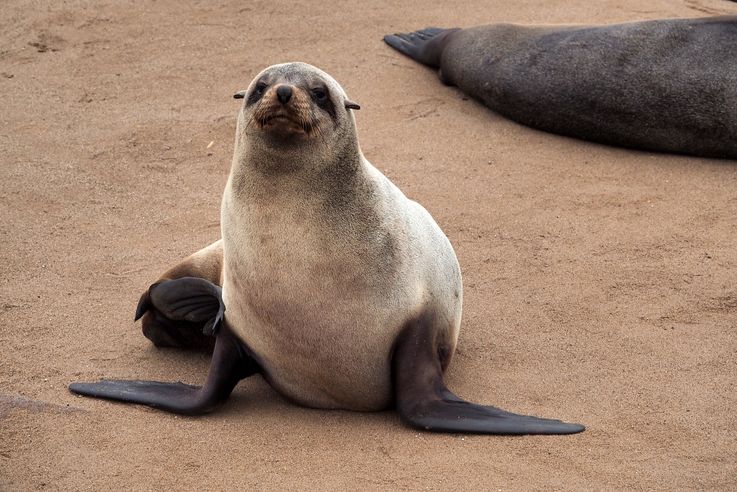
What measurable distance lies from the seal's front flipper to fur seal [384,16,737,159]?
4599 mm

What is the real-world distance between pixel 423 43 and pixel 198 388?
231 inches

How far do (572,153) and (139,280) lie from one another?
3702 millimetres

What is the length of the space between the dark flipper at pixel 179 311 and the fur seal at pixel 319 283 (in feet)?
1.62

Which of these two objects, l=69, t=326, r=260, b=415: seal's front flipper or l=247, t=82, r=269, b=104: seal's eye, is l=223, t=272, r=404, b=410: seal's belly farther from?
l=247, t=82, r=269, b=104: seal's eye

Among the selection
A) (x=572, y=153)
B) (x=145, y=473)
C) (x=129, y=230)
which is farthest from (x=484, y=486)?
(x=572, y=153)

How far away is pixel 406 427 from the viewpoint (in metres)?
4.85

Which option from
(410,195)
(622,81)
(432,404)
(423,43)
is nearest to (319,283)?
(432,404)

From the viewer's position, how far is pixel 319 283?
4.82 metres

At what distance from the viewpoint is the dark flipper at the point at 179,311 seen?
18.7 feet

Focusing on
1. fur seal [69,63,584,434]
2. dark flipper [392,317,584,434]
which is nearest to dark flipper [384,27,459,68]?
fur seal [69,63,584,434]

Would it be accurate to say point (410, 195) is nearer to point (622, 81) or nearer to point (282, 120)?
point (622, 81)

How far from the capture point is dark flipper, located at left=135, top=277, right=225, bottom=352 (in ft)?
18.7

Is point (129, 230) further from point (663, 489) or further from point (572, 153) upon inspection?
point (663, 489)

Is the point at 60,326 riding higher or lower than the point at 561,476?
lower
